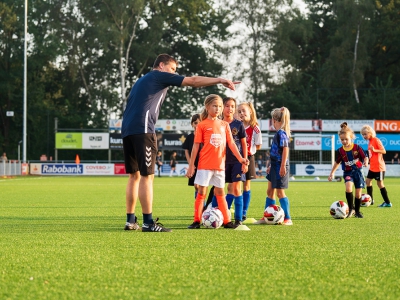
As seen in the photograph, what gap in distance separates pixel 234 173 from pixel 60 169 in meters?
38.4

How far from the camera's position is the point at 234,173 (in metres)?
10.4

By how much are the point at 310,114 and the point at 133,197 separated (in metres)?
46.8

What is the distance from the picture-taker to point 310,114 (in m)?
54.7

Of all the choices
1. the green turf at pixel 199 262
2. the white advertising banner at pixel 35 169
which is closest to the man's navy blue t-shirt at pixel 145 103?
the green turf at pixel 199 262

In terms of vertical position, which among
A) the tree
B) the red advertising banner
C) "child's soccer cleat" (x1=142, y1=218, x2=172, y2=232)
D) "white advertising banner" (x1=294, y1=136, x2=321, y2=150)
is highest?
→ the tree

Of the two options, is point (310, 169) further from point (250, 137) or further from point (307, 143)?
point (250, 137)

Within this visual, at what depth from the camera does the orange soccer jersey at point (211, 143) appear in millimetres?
9398

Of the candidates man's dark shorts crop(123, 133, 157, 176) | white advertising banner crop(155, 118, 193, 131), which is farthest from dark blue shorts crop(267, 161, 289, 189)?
white advertising banner crop(155, 118, 193, 131)

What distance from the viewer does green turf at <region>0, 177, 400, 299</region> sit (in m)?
4.61

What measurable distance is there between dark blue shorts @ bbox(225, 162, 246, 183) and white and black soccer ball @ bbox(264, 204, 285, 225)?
64 cm

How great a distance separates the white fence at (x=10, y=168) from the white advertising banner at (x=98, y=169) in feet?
17.4

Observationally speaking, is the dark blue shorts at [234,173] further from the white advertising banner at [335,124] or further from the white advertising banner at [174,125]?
the white advertising banner at [335,124]

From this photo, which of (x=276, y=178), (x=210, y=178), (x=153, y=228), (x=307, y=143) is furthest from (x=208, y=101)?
(x=307, y=143)

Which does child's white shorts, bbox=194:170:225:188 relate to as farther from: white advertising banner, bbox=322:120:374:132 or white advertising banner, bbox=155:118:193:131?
white advertising banner, bbox=322:120:374:132
